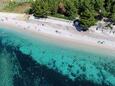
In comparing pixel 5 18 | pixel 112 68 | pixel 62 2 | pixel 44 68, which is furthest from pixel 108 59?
pixel 5 18

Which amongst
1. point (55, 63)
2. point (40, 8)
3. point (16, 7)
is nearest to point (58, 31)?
point (40, 8)

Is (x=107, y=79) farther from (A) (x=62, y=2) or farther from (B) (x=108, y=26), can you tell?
(A) (x=62, y=2)

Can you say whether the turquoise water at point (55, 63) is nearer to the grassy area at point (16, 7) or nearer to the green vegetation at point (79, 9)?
the green vegetation at point (79, 9)

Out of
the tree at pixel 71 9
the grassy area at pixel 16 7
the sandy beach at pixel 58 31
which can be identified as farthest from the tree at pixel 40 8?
the grassy area at pixel 16 7

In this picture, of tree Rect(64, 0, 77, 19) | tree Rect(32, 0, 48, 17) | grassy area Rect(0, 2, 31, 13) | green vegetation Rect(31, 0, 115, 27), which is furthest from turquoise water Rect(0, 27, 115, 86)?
grassy area Rect(0, 2, 31, 13)

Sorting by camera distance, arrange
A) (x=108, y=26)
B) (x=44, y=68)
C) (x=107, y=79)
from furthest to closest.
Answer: (x=108, y=26)
(x=44, y=68)
(x=107, y=79)

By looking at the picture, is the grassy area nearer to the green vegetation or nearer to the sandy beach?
the sandy beach
